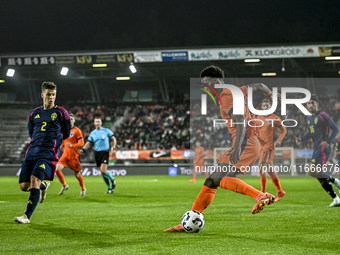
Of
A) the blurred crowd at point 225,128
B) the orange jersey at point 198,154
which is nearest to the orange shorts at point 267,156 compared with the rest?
the orange jersey at point 198,154

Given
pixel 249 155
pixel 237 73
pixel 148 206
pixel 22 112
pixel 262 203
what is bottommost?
pixel 148 206

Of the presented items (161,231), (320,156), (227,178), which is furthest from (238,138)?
(320,156)

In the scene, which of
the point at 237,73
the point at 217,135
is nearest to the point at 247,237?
the point at 217,135

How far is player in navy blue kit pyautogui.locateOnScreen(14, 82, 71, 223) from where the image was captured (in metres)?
7.32

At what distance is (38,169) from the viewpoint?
7301mm

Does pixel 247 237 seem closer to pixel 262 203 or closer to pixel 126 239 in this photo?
pixel 262 203

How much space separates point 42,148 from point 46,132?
0.83 ft

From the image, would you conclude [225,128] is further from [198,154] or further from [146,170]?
[198,154]

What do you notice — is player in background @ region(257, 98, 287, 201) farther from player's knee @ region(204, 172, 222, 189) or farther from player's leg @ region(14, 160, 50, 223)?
player's leg @ region(14, 160, 50, 223)

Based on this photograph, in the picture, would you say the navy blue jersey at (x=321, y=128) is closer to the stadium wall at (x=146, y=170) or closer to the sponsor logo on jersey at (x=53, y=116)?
the sponsor logo on jersey at (x=53, y=116)

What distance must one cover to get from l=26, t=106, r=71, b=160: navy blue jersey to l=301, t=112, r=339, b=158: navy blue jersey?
556cm

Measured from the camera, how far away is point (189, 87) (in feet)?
123

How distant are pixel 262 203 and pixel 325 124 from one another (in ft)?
18.3

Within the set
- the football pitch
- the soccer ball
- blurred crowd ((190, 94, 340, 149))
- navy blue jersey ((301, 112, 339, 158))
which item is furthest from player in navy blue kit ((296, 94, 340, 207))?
blurred crowd ((190, 94, 340, 149))
